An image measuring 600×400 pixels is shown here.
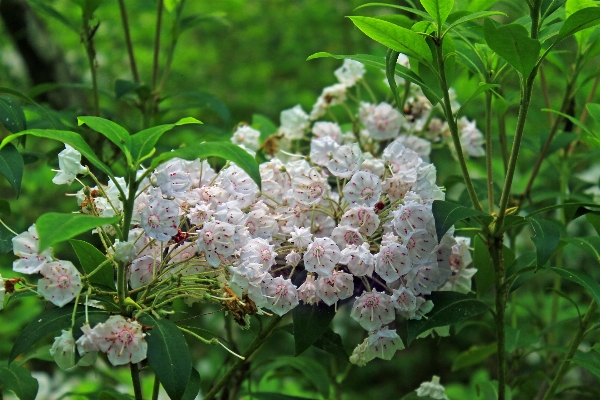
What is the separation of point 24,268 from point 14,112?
49 centimetres

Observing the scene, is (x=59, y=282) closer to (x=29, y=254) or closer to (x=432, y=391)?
(x=29, y=254)

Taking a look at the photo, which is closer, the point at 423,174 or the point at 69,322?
the point at 69,322

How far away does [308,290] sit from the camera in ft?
4.57

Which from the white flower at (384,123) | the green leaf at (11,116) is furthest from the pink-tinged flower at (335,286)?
the green leaf at (11,116)

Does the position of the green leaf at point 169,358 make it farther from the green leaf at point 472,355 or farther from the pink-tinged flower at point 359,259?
the green leaf at point 472,355

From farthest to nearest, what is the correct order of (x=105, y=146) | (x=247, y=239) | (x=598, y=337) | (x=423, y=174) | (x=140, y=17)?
(x=140, y=17) < (x=598, y=337) < (x=105, y=146) < (x=423, y=174) < (x=247, y=239)

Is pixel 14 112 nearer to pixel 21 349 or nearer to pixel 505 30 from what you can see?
pixel 21 349

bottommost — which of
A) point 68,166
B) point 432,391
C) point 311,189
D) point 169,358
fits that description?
point 432,391

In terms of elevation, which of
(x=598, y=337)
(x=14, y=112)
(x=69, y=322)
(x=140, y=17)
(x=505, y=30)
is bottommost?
(x=598, y=337)

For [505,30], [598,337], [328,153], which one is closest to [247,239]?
[328,153]

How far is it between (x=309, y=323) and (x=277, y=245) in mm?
182

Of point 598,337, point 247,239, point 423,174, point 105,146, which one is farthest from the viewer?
point 598,337

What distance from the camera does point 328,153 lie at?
1.54 metres

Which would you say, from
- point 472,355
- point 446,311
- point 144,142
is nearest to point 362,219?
point 446,311
